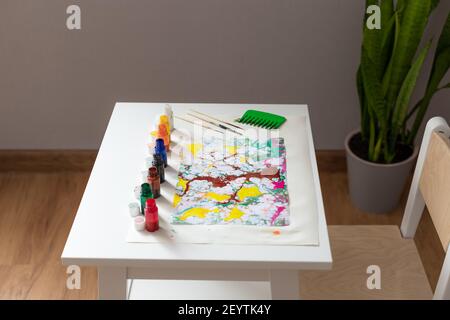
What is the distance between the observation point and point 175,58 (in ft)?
8.66

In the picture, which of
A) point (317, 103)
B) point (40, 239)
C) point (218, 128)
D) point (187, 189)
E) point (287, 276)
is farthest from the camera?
point (317, 103)

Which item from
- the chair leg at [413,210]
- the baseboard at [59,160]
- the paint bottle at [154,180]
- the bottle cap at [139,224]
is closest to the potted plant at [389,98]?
the baseboard at [59,160]

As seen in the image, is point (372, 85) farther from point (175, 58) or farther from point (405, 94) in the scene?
point (175, 58)

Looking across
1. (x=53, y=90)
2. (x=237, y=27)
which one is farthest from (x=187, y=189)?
(x=53, y=90)

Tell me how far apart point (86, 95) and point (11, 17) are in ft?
1.46

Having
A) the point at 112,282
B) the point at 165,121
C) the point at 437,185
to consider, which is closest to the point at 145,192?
the point at 112,282

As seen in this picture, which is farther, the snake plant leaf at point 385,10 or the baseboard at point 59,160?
the baseboard at point 59,160

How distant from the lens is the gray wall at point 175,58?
2.53 metres

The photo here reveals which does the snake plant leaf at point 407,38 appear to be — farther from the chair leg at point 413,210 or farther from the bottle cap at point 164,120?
the bottle cap at point 164,120

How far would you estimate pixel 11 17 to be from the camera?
101 inches

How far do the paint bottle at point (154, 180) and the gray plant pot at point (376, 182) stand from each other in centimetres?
114

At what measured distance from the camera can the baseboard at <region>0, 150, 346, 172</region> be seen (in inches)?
114

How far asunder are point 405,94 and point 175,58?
3.17 feet

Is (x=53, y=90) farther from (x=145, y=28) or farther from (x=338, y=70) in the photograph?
(x=338, y=70)
